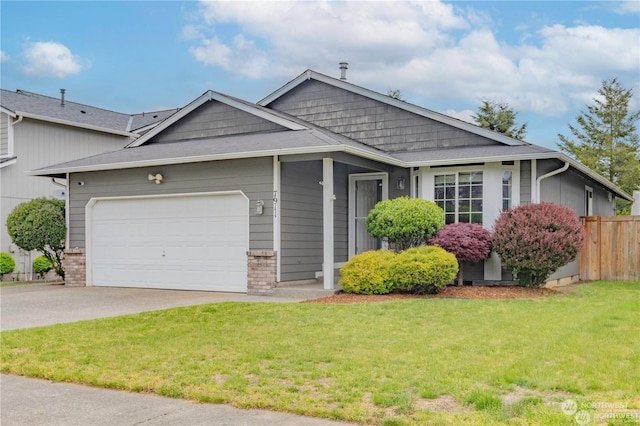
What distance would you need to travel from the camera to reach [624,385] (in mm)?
5004

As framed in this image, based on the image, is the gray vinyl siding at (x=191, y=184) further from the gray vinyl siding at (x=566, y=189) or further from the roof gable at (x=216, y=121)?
the gray vinyl siding at (x=566, y=189)

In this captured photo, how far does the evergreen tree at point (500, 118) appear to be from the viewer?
34.7 metres

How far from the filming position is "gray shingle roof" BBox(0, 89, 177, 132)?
65.3 feet

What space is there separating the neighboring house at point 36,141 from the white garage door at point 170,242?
3.33 m

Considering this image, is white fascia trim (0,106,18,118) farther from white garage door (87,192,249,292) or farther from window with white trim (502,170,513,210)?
window with white trim (502,170,513,210)

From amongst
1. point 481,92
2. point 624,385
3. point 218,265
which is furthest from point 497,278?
point 481,92

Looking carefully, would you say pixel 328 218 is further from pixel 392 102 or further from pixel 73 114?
pixel 73 114

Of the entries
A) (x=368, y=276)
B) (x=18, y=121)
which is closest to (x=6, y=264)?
(x=18, y=121)

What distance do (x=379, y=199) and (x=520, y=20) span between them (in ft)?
19.4

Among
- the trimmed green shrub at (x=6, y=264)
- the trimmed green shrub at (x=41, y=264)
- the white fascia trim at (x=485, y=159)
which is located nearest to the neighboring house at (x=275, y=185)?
the white fascia trim at (x=485, y=159)

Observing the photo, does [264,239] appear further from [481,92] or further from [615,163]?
[615,163]

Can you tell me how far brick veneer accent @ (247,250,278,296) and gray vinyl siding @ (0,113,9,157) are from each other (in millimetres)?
10829

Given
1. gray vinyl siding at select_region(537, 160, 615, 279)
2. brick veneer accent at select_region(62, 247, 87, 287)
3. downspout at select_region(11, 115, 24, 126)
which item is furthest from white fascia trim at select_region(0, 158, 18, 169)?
gray vinyl siding at select_region(537, 160, 615, 279)

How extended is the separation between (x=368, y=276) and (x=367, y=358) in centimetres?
572
